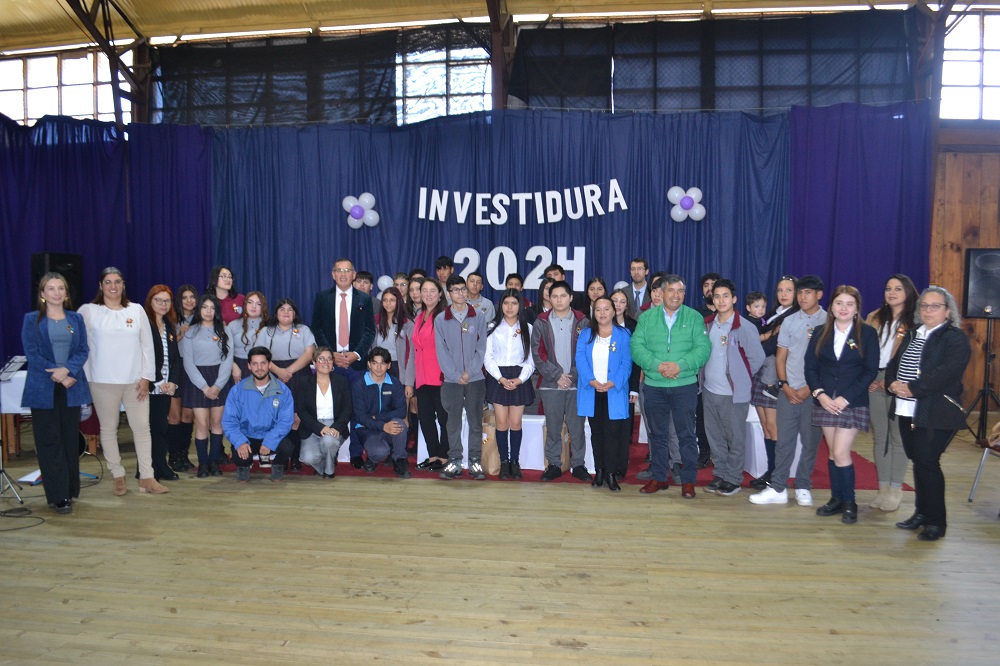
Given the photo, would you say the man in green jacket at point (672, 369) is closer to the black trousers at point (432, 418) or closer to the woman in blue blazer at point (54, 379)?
the black trousers at point (432, 418)

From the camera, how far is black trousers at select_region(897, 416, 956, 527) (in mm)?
3977

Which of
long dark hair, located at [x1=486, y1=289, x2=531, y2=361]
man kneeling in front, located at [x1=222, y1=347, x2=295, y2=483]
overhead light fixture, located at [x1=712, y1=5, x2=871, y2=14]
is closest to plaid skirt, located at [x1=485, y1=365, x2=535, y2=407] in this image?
long dark hair, located at [x1=486, y1=289, x2=531, y2=361]

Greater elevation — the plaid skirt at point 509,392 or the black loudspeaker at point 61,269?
the black loudspeaker at point 61,269

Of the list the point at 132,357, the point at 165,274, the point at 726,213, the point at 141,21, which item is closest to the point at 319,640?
the point at 132,357

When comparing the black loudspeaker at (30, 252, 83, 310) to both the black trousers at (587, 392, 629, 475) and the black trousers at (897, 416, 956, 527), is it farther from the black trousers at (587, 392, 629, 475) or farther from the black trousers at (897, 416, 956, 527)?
the black trousers at (897, 416, 956, 527)

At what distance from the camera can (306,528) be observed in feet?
13.9

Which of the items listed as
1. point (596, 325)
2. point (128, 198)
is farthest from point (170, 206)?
point (596, 325)

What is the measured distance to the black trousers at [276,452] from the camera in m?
5.32

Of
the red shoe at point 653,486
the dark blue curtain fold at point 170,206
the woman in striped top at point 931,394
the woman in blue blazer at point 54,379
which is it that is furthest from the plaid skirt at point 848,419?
the dark blue curtain fold at point 170,206

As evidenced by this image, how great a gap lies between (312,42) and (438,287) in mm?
5148

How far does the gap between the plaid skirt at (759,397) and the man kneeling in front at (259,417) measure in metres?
3.19

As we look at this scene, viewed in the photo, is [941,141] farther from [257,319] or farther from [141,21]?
[141,21]

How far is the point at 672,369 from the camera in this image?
15.5ft

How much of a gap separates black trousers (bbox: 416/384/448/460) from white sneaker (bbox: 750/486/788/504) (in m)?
2.20
